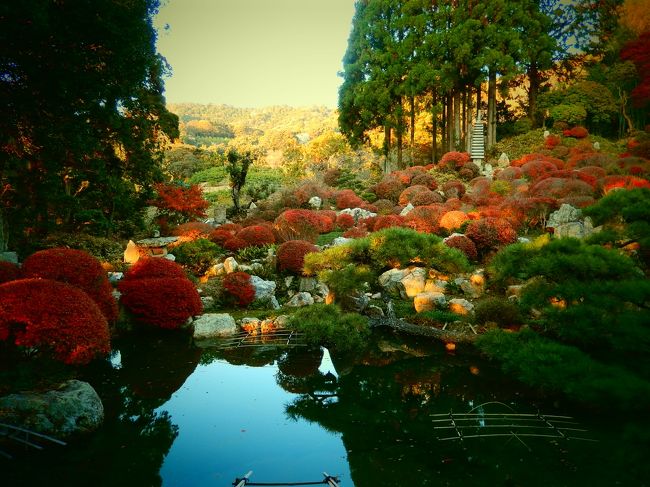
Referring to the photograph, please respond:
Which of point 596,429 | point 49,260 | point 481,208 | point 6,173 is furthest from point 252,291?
point 481,208

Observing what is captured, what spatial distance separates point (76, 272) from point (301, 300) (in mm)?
4857

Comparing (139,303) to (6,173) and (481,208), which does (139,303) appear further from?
(481,208)

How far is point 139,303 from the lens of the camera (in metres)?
8.51

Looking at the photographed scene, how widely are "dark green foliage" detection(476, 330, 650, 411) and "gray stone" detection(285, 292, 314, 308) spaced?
5244mm

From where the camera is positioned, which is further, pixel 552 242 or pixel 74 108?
pixel 74 108

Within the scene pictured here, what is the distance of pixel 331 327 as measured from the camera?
7.33 metres

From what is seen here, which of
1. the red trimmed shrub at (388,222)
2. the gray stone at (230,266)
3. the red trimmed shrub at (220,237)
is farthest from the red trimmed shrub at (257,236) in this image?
the red trimmed shrub at (388,222)

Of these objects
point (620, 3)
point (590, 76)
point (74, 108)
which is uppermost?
point (620, 3)

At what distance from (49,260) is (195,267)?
5.29m

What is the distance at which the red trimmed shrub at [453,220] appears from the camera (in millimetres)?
13647

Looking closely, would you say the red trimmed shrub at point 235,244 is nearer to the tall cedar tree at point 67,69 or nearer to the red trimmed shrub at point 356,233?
the red trimmed shrub at point 356,233

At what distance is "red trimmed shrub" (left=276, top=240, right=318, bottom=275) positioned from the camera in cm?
1129

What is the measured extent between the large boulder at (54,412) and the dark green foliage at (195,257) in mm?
7465

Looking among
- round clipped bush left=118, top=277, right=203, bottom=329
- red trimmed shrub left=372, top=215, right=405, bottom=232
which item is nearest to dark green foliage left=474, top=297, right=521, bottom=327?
round clipped bush left=118, top=277, right=203, bottom=329
